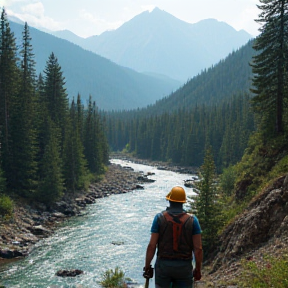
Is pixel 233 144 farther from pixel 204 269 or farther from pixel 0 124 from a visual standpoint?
pixel 204 269

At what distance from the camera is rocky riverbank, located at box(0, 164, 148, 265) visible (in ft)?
78.0

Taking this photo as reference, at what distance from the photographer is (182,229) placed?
6.74 meters

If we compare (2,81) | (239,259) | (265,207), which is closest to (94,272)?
(239,259)

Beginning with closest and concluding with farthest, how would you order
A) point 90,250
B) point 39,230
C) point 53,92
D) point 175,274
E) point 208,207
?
point 175,274
point 208,207
point 90,250
point 39,230
point 53,92

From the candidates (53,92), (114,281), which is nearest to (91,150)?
(53,92)

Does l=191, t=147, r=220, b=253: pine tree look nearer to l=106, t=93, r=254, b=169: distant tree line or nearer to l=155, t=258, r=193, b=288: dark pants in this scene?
l=155, t=258, r=193, b=288: dark pants

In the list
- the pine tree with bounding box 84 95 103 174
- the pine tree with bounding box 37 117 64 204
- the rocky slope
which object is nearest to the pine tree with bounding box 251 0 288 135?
the rocky slope

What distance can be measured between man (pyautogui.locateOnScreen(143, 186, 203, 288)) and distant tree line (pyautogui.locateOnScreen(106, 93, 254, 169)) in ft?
227

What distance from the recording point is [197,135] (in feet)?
339

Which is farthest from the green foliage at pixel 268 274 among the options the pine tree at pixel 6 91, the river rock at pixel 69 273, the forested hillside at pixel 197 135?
the forested hillside at pixel 197 135

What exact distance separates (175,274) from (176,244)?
0.61 m

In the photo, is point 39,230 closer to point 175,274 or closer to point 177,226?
point 175,274

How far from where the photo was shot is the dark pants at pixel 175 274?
6723mm

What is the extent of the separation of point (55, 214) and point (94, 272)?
608 inches
